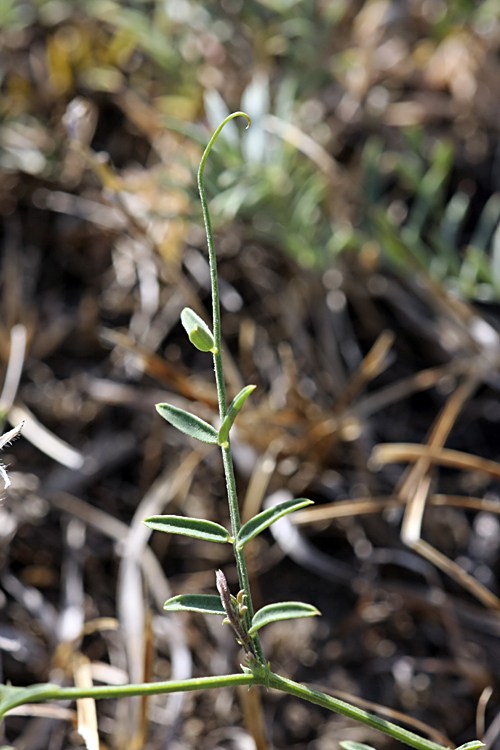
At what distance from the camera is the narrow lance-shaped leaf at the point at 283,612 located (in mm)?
641

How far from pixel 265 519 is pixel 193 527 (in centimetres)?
7

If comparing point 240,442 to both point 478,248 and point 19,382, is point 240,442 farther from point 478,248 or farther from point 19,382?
point 478,248

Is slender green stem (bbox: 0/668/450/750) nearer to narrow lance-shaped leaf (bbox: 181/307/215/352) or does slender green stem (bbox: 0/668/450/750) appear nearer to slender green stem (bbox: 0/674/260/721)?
slender green stem (bbox: 0/674/260/721)

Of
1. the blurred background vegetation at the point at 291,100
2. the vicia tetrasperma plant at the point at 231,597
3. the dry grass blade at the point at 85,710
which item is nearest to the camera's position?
the vicia tetrasperma plant at the point at 231,597

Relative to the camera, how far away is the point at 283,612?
665mm

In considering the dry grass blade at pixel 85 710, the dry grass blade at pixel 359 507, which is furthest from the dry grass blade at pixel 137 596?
the dry grass blade at pixel 359 507

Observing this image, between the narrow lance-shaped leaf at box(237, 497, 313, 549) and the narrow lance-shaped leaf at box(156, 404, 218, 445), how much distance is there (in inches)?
3.5

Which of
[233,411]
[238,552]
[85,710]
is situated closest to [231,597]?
[238,552]

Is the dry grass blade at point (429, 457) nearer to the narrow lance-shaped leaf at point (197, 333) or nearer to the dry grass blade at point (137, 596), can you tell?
the dry grass blade at point (137, 596)

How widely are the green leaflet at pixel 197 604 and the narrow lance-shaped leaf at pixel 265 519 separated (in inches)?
2.5

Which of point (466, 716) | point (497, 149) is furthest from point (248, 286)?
point (466, 716)

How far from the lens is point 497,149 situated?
70.2 inches

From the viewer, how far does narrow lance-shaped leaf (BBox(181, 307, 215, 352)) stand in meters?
0.62

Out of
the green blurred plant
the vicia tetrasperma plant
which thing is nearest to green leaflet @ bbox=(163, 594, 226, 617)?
the vicia tetrasperma plant
